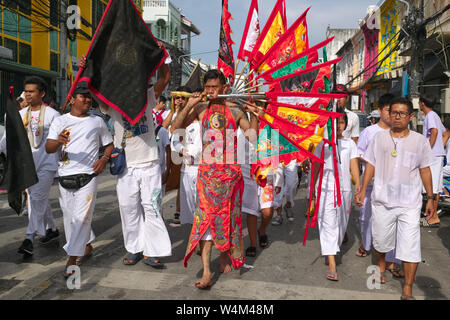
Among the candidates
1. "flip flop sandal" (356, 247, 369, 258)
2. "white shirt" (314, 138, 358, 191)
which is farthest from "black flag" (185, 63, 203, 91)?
"flip flop sandal" (356, 247, 369, 258)

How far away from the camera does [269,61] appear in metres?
4.07

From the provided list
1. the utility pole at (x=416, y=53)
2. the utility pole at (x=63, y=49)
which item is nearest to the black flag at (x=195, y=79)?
the utility pole at (x=416, y=53)

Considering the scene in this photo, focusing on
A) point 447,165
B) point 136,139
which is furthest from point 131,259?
point 447,165

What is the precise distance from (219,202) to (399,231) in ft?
5.46

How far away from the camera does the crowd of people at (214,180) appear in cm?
376

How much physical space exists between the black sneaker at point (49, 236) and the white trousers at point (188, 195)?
160 cm

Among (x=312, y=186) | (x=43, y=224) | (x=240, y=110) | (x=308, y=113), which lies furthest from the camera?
(x=43, y=224)

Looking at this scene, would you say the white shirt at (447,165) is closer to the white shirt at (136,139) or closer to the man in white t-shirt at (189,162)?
the man in white t-shirt at (189,162)

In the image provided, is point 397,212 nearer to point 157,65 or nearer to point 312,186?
point 312,186

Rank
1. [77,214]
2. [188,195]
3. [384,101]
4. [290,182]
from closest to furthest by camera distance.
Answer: [77,214], [384,101], [188,195], [290,182]

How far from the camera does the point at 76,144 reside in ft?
13.6

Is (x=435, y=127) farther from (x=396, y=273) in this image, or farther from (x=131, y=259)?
(x=131, y=259)

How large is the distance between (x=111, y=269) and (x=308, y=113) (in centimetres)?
251
